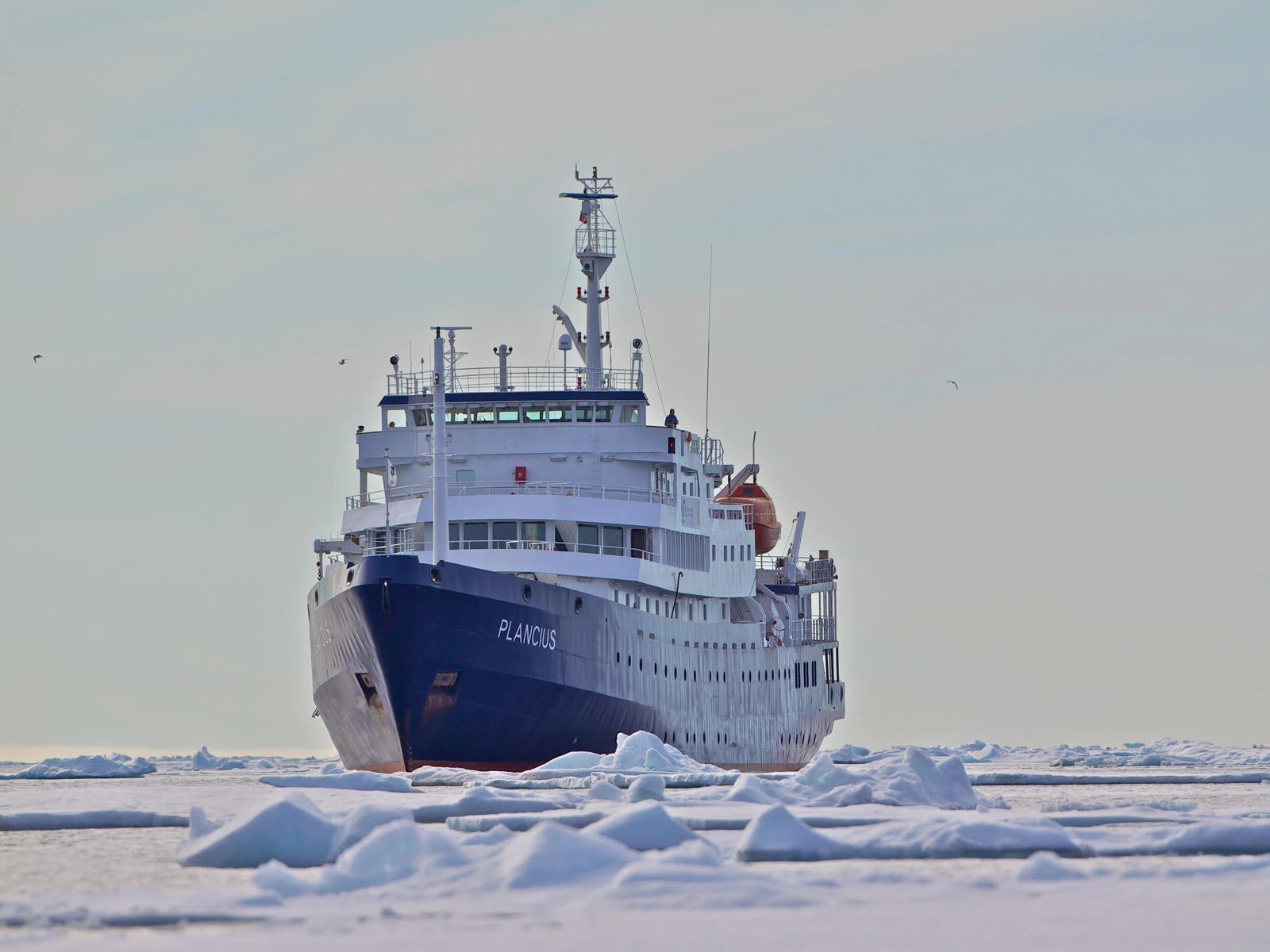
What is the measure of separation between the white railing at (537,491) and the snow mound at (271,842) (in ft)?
76.5

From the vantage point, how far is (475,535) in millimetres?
39031

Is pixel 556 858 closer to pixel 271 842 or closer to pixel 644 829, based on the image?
pixel 644 829

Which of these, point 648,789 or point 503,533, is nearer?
point 648,789

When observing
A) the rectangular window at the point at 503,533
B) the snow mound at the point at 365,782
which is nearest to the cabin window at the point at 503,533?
the rectangular window at the point at 503,533

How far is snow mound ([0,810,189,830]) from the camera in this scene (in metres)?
21.5

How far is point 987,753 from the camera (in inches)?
3487

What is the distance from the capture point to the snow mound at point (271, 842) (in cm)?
1591

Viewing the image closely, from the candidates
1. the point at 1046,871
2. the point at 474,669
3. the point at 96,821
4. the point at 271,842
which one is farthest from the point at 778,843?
the point at 474,669

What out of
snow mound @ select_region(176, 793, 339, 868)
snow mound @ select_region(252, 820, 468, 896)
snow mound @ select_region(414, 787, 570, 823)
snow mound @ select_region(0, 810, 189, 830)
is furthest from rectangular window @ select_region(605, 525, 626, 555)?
snow mound @ select_region(252, 820, 468, 896)

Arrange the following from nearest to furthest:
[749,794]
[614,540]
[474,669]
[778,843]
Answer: [778,843]
[749,794]
[474,669]
[614,540]

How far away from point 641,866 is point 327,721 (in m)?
27.3

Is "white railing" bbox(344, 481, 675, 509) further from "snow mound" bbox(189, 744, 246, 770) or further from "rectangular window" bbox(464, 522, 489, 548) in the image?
"snow mound" bbox(189, 744, 246, 770)

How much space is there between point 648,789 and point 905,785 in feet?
11.6

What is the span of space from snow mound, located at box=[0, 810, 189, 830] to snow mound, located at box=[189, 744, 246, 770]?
137 ft
